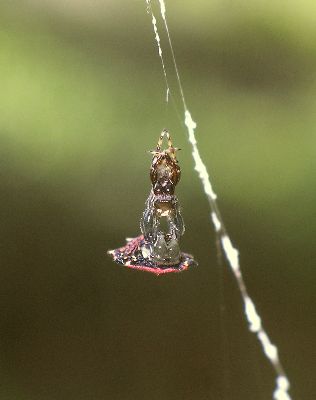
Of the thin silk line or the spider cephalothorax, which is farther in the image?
the thin silk line

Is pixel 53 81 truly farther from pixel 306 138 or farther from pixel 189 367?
pixel 189 367

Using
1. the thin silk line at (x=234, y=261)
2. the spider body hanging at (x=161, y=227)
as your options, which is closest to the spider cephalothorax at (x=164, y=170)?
the spider body hanging at (x=161, y=227)

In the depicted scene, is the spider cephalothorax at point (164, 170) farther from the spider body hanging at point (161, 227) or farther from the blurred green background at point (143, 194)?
the blurred green background at point (143, 194)

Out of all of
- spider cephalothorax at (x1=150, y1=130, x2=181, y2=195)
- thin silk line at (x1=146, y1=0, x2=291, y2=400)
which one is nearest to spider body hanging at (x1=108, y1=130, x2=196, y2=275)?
spider cephalothorax at (x1=150, y1=130, x2=181, y2=195)

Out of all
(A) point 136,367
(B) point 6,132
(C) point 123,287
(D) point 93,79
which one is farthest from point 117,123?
(A) point 136,367

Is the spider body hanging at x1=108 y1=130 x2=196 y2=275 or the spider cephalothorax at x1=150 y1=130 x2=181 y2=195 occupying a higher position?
the spider cephalothorax at x1=150 y1=130 x2=181 y2=195

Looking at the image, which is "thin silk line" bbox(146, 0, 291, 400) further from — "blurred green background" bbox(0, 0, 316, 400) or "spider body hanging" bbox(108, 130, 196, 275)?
"spider body hanging" bbox(108, 130, 196, 275)
